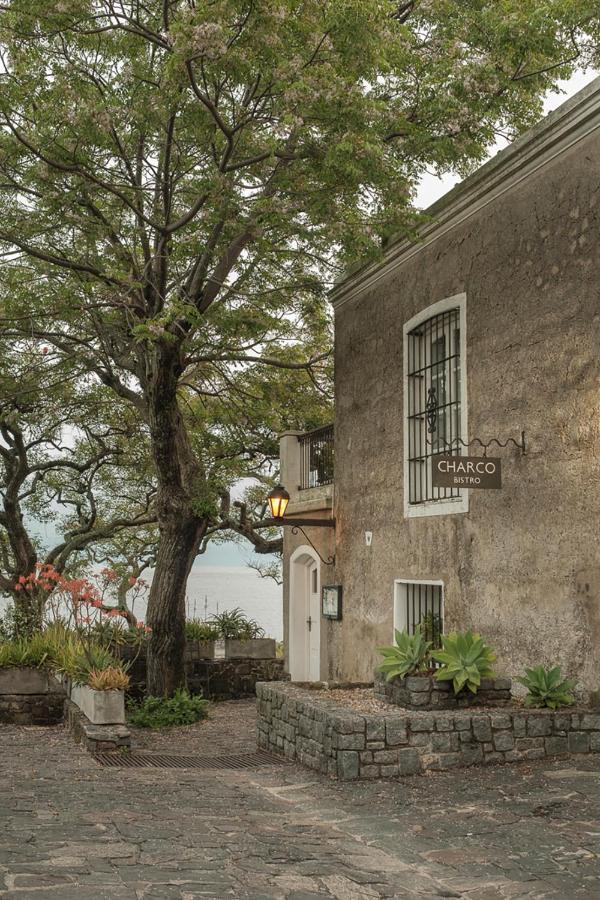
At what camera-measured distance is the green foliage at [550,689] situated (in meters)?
8.24

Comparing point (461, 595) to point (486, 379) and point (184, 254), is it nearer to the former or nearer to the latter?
point (486, 379)

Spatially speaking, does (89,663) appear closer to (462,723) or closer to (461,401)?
(462,723)

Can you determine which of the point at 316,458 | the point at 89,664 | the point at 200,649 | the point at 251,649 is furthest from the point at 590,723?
the point at 200,649

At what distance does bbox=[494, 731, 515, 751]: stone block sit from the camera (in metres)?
7.87

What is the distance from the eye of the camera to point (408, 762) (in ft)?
25.3

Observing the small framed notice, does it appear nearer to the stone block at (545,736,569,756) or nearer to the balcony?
the balcony

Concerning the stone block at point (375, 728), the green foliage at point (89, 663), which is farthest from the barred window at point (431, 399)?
the green foliage at point (89, 663)

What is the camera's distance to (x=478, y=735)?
788 cm

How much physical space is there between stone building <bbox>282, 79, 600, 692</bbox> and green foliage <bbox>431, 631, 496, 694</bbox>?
28.9 inches

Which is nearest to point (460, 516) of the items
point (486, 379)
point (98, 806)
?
point (486, 379)

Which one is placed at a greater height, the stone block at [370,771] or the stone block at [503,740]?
the stone block at [503,740]

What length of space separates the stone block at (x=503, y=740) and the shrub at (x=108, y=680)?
4.70m

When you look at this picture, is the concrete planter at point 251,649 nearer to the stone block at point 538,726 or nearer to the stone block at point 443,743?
the stone block at point 443,743

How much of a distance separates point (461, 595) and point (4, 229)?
7.18 meters
